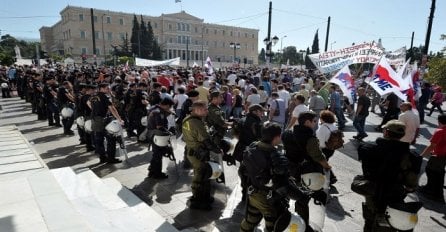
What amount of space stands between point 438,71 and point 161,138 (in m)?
12.2

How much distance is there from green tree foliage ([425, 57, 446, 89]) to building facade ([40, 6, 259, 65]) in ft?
211

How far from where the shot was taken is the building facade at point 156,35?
282 ft

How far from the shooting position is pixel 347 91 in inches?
365

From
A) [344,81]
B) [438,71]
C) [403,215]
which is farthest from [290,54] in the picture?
[403,215]

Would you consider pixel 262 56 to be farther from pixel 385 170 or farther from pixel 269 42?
pixel 385 170

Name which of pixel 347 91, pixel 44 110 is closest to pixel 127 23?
pixel 44 110

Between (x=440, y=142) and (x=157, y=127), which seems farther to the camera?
(x=157, y=127)

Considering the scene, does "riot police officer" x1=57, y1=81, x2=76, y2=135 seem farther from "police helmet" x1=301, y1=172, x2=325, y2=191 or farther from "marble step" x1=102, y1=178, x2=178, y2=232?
"police helmet" x1=301, y1=172, x2=325, y2=191

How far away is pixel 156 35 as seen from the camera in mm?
99500

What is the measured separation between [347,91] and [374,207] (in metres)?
6.17

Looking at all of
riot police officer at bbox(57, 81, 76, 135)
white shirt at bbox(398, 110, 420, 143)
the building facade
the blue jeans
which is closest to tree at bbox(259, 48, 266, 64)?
the building facade

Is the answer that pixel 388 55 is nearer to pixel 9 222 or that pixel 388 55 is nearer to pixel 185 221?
pixel 185 221

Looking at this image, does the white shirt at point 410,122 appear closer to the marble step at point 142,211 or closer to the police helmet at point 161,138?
the police helmet at point 161,138

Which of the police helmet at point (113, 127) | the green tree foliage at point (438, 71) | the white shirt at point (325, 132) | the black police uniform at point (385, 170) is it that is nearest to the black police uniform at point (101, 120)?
the police helmet at point (113, 127)
